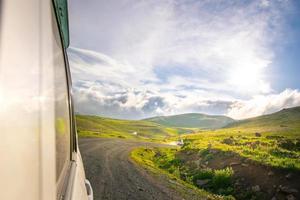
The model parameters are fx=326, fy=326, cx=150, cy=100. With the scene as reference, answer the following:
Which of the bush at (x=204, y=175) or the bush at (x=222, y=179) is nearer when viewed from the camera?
the bush at (x=222, y=179)

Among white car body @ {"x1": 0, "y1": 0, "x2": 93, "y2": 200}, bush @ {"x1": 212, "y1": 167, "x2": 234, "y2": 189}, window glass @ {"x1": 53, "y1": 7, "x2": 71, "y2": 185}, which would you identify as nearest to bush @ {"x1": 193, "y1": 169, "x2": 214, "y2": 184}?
bush @ {"x1": 212, "y1": 167, "x2": 234, "y2": 189}

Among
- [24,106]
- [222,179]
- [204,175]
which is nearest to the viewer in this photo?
[24,106]

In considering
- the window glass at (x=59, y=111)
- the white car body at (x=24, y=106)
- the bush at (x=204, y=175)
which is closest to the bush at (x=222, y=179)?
the bush at (x=204, y=175)

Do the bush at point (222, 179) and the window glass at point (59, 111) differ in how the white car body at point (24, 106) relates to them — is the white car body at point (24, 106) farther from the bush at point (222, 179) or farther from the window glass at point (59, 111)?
the bush at point (222, 179)

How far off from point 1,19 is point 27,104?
0.25 meters

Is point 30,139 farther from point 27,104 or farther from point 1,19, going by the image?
point 1,19

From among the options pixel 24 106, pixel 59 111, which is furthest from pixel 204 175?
pixel 24 106

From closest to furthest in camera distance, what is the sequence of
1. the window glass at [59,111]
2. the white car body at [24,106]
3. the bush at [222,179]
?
the white car body at [24,106] → the window glass at [59,111] → the bush at [222,179]

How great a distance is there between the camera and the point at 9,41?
714mm

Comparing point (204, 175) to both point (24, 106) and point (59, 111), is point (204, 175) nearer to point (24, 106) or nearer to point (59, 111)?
point (59, 111)

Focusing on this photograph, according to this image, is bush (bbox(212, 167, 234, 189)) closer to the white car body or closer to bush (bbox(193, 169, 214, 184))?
bush (bbox(193, 169, 214, 184))

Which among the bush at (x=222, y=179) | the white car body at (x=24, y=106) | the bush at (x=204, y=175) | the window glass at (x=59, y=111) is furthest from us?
the bush at (x=204, y=175)

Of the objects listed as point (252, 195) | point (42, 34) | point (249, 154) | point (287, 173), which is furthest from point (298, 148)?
point (42, 34)

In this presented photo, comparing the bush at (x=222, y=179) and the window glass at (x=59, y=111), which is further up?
the window glass at (x=59, y=111)
